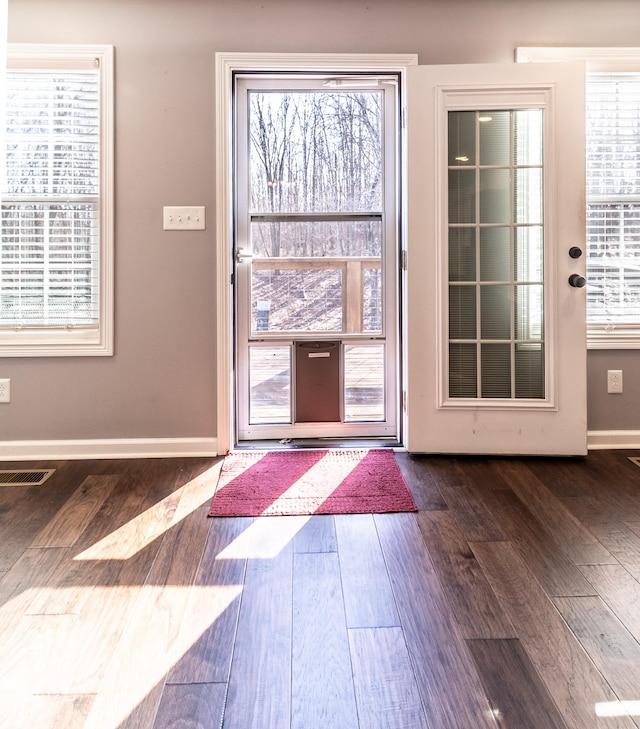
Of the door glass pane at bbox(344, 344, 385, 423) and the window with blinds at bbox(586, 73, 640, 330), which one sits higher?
the window with blinds at bbox(586, 73, 640, 330)

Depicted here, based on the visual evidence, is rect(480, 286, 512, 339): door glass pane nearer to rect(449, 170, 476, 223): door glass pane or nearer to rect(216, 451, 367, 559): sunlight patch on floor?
rect(449, 170, 476, 223): door glass pane

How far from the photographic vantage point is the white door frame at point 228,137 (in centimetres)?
300

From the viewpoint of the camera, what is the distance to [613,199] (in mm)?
3184

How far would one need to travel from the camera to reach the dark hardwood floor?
1240mm

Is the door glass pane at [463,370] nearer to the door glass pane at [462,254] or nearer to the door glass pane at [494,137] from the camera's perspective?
the door glass pane at [462,254]

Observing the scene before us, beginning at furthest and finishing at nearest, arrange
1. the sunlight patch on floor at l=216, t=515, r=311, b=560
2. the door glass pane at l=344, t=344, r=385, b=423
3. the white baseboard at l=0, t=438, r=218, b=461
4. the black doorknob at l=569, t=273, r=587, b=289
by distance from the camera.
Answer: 1. the door glass pane at l=344, t=344, r=385, b=423
2. the white baseboard at l=0, t=438, r=218, b=461
3. the black doorknob at l=569, t=273, r=587, b=289
4. the sunlight patch on floor at l=216, t=515, r=311, b=560

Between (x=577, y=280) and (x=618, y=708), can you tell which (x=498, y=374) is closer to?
(x=577, y=280)

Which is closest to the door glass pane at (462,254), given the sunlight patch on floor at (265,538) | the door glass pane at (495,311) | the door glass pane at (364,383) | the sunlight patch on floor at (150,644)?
the door glass pane at (495,311)

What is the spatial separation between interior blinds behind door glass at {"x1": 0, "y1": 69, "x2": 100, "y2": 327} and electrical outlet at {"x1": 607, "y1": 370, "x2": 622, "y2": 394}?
2.72 meters

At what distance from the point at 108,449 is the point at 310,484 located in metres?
1.13

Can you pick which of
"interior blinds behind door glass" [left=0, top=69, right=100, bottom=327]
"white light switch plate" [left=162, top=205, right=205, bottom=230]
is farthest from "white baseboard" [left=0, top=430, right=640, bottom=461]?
"white light switch plate" [left=162, top=205, right=205, bottom=230]

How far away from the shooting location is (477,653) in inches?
55.5

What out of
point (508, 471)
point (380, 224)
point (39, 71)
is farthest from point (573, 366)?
point (39, 71)

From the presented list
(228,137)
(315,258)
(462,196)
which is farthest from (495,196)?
(228,137)
